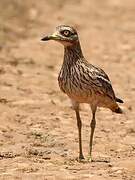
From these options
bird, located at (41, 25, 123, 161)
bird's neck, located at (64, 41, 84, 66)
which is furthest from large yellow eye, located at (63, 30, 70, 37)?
bird's neck, located at (64, 41, 84, 66)

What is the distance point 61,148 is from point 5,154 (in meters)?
0.80

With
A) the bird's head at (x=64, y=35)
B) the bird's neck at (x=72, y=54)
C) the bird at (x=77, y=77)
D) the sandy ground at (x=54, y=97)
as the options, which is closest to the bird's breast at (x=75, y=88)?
the bird at (x=77, y=77)

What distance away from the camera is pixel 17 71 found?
14016 mm

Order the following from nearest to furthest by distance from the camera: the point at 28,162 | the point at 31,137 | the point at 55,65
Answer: the point at 28,162, the point at 31,137, the point at 55,65

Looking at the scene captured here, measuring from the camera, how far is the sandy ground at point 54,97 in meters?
7.98

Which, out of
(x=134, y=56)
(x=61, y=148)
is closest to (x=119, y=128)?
(x=61, y=148)

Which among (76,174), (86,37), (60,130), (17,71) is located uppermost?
(86,37)

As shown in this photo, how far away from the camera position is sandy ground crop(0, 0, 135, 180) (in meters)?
7.98

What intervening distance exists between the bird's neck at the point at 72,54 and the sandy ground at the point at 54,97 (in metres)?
1.07

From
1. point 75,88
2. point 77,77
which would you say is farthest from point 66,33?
point 75,88

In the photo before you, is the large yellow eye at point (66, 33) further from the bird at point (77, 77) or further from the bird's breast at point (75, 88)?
the bird's breast at point (75, 88)

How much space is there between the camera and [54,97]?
12.2 metres

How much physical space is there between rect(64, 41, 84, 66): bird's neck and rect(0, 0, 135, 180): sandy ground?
1073 mm

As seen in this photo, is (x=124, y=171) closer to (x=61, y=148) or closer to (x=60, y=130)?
(x=61, y=148)
